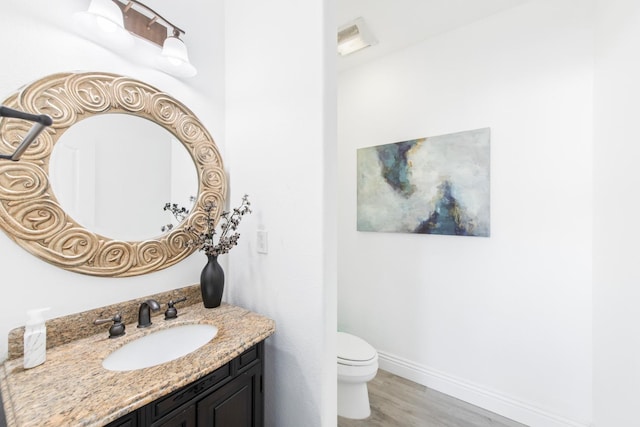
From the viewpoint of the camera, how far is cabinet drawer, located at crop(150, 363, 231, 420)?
0.74 m

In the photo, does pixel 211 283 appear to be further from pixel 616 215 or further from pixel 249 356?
pixel 616 215

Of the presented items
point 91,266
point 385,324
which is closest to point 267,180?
point 91,266

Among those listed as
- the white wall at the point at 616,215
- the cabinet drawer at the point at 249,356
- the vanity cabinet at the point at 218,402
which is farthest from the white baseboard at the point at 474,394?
the cabinet drawer at the point at 249,356

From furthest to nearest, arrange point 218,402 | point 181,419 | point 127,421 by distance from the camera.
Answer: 1. point 218,402
2. point 181,419
3. point 127,421

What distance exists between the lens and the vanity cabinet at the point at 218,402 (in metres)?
0.74

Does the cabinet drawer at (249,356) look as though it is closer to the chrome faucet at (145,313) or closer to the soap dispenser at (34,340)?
the chrome faucet at (145,313)

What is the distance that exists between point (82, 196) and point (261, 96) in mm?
954

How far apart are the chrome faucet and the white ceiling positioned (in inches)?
81.6

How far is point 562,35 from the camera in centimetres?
160

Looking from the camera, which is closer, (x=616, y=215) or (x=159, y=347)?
(x=159, y=347)

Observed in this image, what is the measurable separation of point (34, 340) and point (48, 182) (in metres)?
0.56

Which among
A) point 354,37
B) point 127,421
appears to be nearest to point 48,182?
point 127,421

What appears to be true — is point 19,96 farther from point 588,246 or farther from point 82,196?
point 588,246

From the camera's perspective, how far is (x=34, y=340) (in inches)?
32.1
